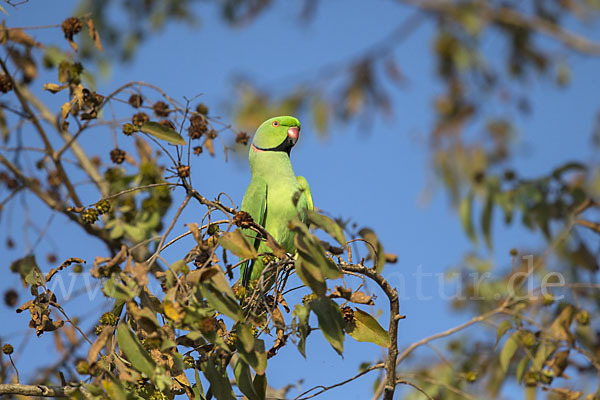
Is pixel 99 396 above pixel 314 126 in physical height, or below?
below

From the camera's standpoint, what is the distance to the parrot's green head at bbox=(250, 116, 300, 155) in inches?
131

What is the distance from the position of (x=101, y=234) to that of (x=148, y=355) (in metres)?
1.77

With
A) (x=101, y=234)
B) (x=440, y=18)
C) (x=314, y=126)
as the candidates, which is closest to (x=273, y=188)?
(x=101, y=234)

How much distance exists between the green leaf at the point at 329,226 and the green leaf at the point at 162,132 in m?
0.57

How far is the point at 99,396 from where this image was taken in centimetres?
167

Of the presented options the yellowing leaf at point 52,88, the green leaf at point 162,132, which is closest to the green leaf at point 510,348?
the green leaf at point 162,132

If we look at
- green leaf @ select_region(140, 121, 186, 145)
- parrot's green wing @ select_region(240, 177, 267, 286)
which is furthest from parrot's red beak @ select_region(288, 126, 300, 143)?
green leaf @ select_region(140, 121, 186, 145)

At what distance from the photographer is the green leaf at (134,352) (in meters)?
1.71

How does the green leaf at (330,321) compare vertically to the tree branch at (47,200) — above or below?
below

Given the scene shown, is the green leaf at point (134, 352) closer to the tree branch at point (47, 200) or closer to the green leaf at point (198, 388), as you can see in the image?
the green leaf at point (198, 388)

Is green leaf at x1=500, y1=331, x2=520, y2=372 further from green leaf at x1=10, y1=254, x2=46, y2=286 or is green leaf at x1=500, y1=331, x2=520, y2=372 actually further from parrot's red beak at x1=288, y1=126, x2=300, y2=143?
green leaf at x1=10, y1=254, x2=46, y2=286

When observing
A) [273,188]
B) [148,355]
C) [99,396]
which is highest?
[273,188]

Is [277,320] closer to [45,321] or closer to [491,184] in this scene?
[45,321]

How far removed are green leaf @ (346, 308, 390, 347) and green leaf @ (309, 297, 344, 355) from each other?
0.18 meters
